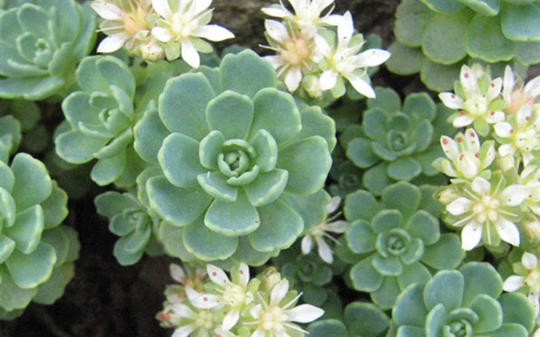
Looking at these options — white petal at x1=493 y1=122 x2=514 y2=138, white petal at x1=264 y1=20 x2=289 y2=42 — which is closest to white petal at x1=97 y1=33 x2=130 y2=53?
white petal at x1=264 y1=20 x2=289 y2=42

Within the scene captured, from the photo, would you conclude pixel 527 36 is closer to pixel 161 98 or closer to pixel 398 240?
pixel 398 240

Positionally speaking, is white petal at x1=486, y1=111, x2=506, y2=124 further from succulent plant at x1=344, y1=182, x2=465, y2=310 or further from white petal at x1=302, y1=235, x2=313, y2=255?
white petal at x1=302, y1=235, x2=313, y2=255

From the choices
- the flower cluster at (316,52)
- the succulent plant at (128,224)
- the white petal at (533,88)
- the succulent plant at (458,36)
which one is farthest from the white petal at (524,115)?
the succulent plant at (128,224)

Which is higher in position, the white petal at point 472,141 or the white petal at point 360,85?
the white petal at point 360,85

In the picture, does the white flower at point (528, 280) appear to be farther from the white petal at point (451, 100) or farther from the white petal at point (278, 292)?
the white petal at point (278, 292)

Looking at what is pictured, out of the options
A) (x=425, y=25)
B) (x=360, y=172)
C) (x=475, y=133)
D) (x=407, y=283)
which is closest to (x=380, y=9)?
(x=425, y=25)

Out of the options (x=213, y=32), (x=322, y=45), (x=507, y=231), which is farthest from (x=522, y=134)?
(x=213, y=32)

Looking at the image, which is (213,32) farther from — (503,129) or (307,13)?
(503,129)
